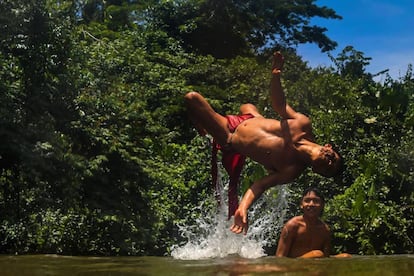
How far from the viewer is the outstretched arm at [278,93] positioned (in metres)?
5.36

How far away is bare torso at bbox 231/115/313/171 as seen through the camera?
17.5 feet

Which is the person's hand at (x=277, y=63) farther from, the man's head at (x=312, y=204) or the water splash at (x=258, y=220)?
the water splash at (x=258, y=220)

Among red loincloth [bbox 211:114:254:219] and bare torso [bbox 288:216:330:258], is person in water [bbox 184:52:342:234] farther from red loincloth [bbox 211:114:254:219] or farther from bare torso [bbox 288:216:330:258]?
bare torso [bbox 288:216:330:258]

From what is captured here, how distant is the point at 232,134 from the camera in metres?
5.87

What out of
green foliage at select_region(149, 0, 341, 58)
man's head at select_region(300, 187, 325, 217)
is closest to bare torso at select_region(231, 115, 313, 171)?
man's head at select_region(300, 187, 325, 217)

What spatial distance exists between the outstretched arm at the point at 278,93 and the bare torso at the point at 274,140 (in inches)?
2.9

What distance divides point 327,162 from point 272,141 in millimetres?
618

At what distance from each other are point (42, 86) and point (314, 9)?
17082 millimetres

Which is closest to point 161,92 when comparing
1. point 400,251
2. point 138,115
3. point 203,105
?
point 138,115

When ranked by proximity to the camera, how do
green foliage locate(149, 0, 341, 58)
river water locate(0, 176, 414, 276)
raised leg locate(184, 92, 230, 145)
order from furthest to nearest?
1. green foliage locate(149, 0, 341, 58)
2. raised leg locate(184, 92, 230, 145)
3. river water locate(0, 176, 414, 276)

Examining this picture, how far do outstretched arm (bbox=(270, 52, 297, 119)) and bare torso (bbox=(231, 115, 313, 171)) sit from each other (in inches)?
2.9

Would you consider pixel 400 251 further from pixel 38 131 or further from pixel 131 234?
pixel 38 131

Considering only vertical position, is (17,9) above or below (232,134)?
above

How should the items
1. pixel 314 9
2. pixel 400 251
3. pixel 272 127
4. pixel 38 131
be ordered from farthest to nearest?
1. pixel 314 9
2. pixel 400 251
3. pixel 38 131
4. pixel 272 127
